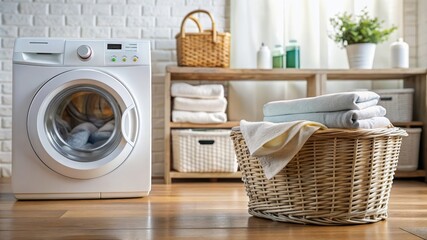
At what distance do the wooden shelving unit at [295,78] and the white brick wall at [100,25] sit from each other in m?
0.23

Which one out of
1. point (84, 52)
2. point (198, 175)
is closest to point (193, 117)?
point (198, 175)

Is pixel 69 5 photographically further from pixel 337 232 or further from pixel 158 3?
pixel 337 232

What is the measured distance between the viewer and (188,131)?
2779 millimetres


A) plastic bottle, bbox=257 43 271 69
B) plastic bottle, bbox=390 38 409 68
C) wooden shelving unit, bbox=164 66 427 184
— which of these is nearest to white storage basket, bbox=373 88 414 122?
wooden shelving unit, bbox=164 66 427 184

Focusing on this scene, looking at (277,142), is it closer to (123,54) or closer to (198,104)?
(123,54)

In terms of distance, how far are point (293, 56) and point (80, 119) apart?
53.0 inches

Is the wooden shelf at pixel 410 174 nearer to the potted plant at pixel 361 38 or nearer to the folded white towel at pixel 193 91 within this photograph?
the potted plant at pixel 361 38

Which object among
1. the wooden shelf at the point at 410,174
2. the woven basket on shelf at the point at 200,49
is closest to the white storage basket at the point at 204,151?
the woven basket on shelf at the point at 200,49

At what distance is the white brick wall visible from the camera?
3094mm

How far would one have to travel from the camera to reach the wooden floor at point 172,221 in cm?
139

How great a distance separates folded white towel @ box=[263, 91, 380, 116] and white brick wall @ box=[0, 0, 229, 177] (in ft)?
5.21

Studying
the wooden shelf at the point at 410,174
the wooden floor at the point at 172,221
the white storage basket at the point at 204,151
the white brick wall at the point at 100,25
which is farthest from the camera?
the white brick wall at the point at 100,25

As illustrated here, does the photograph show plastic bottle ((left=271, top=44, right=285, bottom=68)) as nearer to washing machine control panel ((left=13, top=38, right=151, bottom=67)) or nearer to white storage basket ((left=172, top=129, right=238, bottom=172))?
white storage basket ((left=172, top=129, right=238, bottom=172))

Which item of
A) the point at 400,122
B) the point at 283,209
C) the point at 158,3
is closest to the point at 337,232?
the point at 283,209
